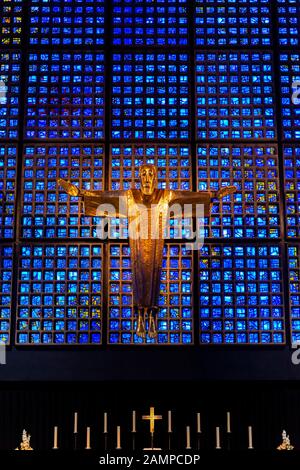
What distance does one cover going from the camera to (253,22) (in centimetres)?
1204

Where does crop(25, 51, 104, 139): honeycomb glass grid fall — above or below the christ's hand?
above

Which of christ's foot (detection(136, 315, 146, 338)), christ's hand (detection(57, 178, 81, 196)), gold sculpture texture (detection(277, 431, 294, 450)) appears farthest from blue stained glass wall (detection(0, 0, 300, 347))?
gold sculpture texture (detection(277, 431, 294, 450))

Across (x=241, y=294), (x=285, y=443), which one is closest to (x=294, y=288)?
(x=241, y=294)

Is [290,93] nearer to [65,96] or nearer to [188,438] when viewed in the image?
[65,96]

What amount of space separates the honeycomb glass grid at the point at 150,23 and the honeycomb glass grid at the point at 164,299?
3305 millimetres

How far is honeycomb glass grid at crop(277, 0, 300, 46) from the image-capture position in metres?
12.0

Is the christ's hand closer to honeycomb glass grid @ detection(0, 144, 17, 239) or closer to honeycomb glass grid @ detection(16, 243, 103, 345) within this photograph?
honeycomb glass grid @ detection(16, 243, 103, 345)

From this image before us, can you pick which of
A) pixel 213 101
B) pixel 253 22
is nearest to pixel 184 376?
pixel 213 101

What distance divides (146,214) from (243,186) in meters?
1.72

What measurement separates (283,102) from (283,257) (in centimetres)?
244

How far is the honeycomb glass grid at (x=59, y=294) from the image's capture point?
35.6 ft

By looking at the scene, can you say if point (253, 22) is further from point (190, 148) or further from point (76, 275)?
point (76, 275)

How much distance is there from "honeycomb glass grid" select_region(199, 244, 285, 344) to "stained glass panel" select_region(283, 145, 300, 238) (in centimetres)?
39
